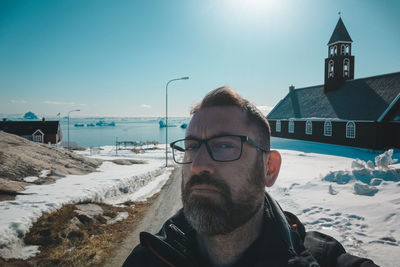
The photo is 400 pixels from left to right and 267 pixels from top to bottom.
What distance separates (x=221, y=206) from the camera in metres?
1.46

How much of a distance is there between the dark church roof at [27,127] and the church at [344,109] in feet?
175

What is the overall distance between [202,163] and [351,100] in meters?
32.4

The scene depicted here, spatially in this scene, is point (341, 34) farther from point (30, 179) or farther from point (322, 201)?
point (30, 179)

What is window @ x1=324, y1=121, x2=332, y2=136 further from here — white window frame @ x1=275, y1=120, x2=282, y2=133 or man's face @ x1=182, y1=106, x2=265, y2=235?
man's face @ x1=182, y1=106, x2=265, y2=235

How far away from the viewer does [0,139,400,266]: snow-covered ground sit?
5.51 metres

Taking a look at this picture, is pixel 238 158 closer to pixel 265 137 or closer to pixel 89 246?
pixel 265 137

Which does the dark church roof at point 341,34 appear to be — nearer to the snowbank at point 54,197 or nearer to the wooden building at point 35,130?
the snowbank at point 54,197

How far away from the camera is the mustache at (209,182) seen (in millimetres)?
1502

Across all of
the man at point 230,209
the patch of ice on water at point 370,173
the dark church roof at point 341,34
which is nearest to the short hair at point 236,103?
the man at point 230,209

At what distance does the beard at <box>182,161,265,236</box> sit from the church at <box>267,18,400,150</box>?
26.8 meters

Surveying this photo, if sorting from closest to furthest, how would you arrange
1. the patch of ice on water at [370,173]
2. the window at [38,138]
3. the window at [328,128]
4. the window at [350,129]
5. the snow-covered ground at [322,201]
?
the snow-covered ground at [322,201] < the patch of ice on water at [370,173] < the window at [350,129] < the window at [328,128] < the window at [38,138]

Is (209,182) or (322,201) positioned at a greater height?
(209,182)

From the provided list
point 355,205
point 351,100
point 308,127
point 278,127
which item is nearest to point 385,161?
point 355,205

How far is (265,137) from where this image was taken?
1.83 metres
